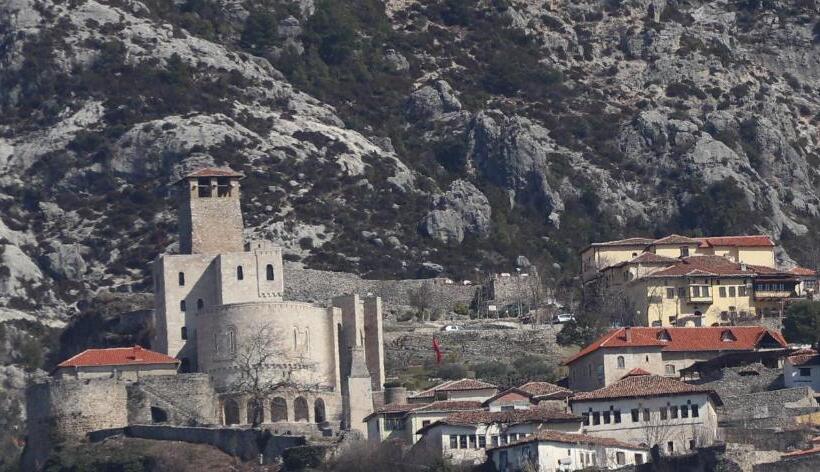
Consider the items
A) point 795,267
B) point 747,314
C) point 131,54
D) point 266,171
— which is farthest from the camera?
point 131,54

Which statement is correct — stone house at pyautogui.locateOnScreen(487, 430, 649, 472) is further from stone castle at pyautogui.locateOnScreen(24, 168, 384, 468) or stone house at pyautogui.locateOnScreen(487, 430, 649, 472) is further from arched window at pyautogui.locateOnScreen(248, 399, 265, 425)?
arched window at pyautogui.locateOnScreen(248, 399, 265, 425)

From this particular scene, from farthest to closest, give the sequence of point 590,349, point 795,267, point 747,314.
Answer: point 795,267
point 747,314
point 590,349

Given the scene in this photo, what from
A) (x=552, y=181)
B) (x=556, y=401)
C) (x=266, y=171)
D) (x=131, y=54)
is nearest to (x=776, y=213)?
(x=552, y=181)

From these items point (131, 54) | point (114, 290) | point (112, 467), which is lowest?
point (112, 467)

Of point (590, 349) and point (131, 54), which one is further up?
point (131, 54)

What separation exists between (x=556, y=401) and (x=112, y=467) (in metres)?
18.6

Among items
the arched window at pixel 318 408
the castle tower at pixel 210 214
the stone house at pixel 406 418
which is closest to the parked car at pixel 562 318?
the castle tower at pixel 210 214

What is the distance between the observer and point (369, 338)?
141625mm

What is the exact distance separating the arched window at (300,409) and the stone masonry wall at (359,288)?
20.2 metres

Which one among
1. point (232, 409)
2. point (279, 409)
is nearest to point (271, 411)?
point (279, 409)

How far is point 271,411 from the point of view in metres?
135

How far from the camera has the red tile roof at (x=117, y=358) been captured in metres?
137

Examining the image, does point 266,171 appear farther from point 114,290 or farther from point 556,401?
point 556,401

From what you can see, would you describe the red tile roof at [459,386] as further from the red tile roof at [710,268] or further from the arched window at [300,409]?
the red tile roof at [710,268]
